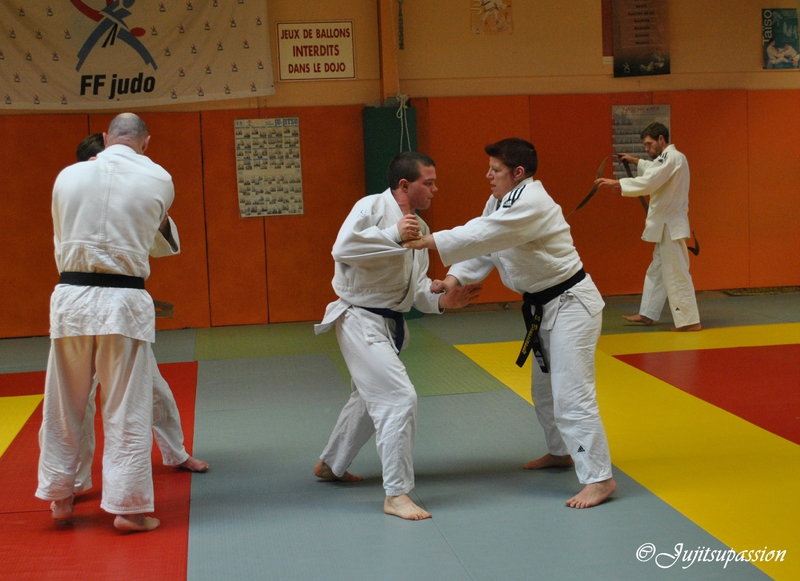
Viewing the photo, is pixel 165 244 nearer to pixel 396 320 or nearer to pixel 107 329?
pixel 107 329

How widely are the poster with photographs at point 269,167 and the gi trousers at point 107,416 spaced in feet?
17.6

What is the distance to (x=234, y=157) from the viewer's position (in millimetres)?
8516

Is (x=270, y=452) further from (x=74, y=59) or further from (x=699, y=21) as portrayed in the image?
(x=699, y=21)

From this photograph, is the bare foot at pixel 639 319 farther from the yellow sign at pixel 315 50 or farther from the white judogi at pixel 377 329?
the white judogi at pixel 377 329

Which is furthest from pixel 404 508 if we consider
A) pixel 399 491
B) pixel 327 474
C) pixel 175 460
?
pixel 175 460

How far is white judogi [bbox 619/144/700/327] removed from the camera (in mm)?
7125

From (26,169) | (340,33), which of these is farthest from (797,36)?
(26,169)

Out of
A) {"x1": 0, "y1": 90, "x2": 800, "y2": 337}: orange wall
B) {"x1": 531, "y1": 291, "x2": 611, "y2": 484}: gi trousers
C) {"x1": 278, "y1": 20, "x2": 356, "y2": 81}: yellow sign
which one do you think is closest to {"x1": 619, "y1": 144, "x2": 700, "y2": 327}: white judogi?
{"x1": 0, "y1": 90, "x2": 800, "y2": 337}: orange wall

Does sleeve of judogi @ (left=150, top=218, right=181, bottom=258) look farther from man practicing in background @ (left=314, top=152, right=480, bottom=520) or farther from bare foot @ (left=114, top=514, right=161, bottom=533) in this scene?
bare foot @ (left=114, top=514, right=161, bottom=533)

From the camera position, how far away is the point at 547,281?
3.65 meters

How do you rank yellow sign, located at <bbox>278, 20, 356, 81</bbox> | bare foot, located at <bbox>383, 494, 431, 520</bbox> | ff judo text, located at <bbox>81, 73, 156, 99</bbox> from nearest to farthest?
bare foot, located at <bbox>383, 494, 431, 520</bbox> < ff judo text, located at <bbox>81, 73, 156, 99</bbox> < yellow sign, located at <bbox>278, 20, 356, 81</bbox>

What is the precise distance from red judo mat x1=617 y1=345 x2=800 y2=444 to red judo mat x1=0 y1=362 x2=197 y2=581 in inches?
119

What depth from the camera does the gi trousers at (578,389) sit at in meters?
3.45

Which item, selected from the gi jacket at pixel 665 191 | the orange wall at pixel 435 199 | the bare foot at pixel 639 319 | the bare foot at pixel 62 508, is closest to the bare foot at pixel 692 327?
the bare foot at pixel 639 319
